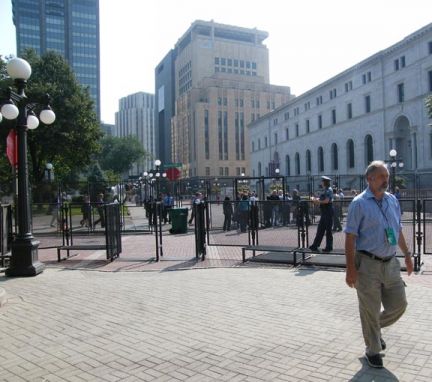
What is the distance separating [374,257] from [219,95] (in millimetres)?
128621

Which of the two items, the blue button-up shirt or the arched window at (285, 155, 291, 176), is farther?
the arched window at (285, 155, 291, 176)

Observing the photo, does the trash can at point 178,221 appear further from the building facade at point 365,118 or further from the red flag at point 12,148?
the building facade at point 365,118

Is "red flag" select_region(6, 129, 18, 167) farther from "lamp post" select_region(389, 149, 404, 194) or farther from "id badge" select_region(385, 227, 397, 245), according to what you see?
"lamp post" select_region(389, 149, 404, 194)

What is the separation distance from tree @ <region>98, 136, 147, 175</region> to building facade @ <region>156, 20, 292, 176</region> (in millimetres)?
27685

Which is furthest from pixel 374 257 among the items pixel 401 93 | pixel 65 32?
pixel 65 32

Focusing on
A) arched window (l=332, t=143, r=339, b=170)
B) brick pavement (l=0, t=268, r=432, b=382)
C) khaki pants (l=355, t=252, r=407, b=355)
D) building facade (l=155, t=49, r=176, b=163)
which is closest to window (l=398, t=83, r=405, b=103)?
arched window (l=332, t=143, r=339, b=170)

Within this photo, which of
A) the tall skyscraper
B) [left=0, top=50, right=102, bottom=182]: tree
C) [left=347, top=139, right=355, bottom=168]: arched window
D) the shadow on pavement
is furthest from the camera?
the tall skyscraper

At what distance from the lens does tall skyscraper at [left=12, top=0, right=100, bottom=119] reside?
128 m

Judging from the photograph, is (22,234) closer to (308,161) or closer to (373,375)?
(373,375)

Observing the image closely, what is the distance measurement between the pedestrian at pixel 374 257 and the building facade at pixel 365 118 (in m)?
39.9

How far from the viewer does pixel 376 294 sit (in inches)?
173

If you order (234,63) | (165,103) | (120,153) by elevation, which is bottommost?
(120,153)

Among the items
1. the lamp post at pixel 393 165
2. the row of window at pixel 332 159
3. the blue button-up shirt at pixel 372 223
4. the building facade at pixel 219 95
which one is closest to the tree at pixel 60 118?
the lamp post at pixel 393 165

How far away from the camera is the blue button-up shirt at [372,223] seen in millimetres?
4395
